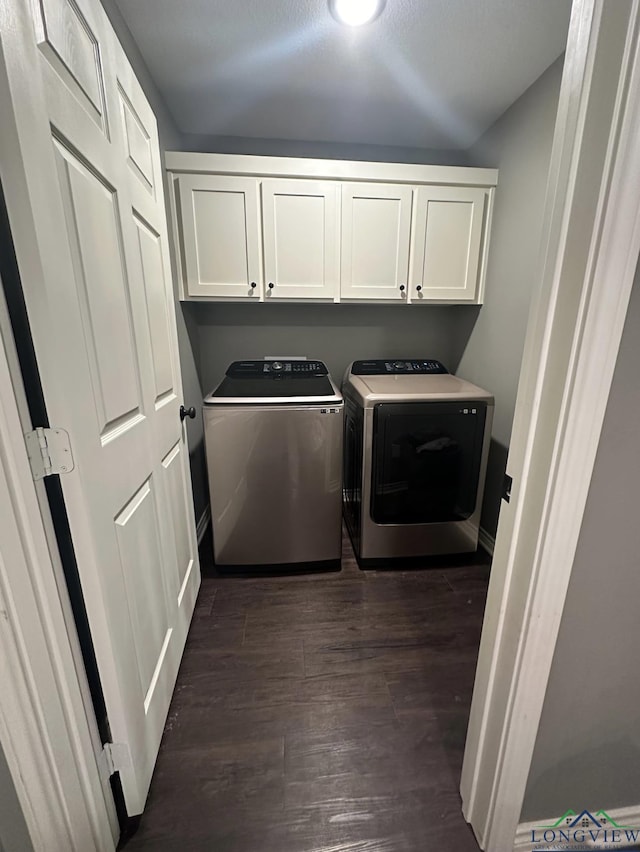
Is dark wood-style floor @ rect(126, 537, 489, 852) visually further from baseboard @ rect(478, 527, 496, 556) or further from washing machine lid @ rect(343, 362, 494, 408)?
washing machine lid @ rect(343, 362, 494, 408)

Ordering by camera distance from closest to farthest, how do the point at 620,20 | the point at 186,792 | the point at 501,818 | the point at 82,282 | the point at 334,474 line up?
the point at 620,20
the point at 82,282
the point at 501,818
the point at 186,792
the point at 334,474

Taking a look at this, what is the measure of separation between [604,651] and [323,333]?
6.82 ft

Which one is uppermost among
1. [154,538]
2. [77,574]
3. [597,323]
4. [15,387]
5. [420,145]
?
[420,145]

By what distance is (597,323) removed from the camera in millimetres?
562

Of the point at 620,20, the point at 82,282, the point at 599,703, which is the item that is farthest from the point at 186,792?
the point at 620,20

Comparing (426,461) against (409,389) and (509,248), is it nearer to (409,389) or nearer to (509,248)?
(409,389)

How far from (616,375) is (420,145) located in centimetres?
230

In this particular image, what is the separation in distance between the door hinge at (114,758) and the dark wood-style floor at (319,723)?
23 cm

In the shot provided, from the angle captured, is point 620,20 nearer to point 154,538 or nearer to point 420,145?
point 154,538

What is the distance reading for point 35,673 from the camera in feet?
2.11

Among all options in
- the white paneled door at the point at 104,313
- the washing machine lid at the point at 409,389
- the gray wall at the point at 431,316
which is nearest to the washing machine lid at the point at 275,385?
the washing machine lid at the point at 409,389

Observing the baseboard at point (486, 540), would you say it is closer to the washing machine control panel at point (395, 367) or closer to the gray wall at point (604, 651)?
the washing machine control panel at point (395, 367)

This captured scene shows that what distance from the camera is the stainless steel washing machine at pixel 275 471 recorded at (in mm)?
1694

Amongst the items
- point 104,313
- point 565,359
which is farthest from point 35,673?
point 565,359
